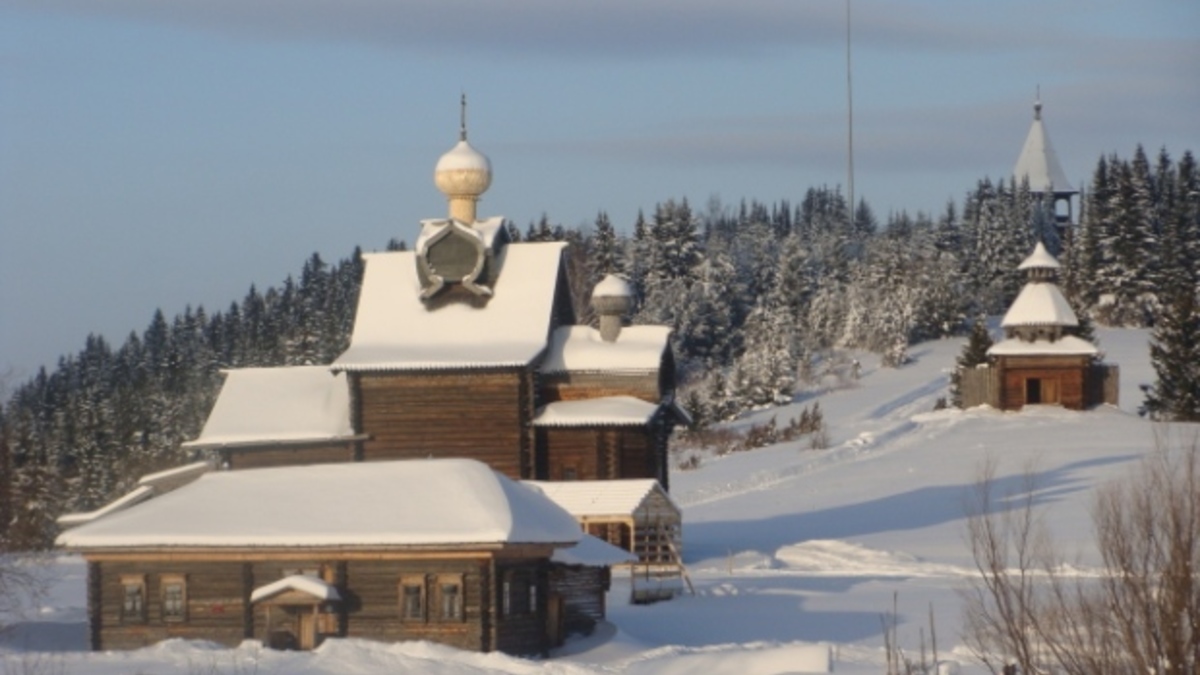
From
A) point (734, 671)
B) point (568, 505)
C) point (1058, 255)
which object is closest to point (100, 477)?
point (568, 505)

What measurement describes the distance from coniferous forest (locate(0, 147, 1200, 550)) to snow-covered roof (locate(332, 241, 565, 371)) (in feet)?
70.1

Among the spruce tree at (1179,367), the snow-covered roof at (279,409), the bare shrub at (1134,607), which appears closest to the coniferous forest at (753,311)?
the spruce tree at (1179,367)

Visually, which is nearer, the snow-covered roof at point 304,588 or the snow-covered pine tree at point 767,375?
the snow-covered roof at point 304,588

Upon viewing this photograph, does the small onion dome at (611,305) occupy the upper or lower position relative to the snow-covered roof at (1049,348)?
upper

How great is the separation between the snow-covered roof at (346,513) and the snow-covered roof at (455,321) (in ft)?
34.7

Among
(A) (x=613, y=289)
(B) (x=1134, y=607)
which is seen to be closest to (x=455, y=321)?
(A) (x=613, y=289)

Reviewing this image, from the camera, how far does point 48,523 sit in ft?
225

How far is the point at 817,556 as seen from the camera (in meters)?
48.4

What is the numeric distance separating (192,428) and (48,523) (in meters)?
16.9

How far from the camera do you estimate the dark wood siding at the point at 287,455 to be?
49.4 metres

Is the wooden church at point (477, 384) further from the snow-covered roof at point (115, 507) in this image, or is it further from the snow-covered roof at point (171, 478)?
the snow-covered roof at point (115, 507)

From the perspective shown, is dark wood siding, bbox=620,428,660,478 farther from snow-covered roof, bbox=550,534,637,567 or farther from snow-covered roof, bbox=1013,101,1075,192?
snow-covered roof, bbox=1013,101,1075,192

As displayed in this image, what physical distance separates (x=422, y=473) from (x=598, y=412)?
1165 centimetres

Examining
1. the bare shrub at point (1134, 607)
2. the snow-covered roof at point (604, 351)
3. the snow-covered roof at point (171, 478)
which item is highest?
the snow-covered roof at point (604, 351)
